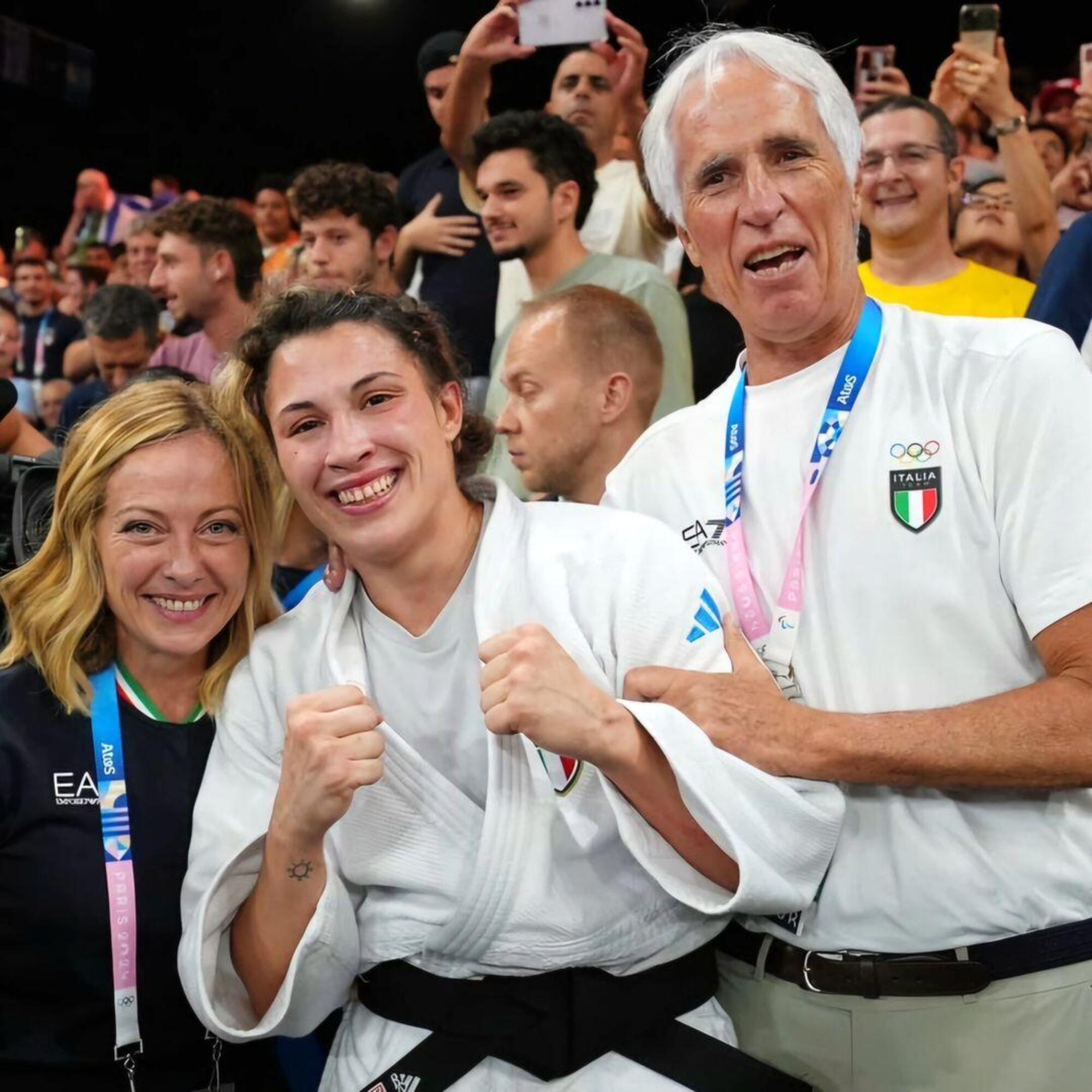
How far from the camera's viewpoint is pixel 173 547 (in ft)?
6.97

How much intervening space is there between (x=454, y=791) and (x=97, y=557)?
78 cm

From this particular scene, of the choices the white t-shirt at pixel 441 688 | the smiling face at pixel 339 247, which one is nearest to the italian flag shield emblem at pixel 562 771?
the white t-shirt at pixel 441 688

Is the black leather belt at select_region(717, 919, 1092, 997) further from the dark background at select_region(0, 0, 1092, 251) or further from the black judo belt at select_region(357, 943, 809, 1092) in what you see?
the dark background at select_region(0, 0, 1092, 251)

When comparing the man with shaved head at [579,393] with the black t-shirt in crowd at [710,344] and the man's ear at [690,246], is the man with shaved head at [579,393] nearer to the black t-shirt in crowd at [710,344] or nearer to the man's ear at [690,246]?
the black t-shirt in crowd at [710,344]

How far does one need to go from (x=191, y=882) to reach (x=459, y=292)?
3091 millimetres

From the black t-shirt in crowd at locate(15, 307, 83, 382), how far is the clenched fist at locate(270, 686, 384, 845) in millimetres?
6561

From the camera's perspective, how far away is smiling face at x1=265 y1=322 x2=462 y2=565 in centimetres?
190

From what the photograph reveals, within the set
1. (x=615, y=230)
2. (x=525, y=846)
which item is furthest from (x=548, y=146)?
(x=525, y=846)

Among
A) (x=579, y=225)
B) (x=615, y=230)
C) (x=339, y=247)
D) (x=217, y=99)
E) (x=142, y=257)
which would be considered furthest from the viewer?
(x=217, y=99)

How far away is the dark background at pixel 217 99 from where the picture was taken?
33.0 feet

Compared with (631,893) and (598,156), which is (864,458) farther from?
(598,156)

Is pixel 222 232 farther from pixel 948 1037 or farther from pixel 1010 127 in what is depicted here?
pixel 948 1037

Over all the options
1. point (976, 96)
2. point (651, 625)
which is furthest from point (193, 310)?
point (651, 625)

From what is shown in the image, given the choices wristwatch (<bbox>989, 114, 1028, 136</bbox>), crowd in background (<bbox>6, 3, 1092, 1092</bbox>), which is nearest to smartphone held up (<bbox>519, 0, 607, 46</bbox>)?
wristwatch (<bbox>989, 114, 1028, 136</bbox>)
